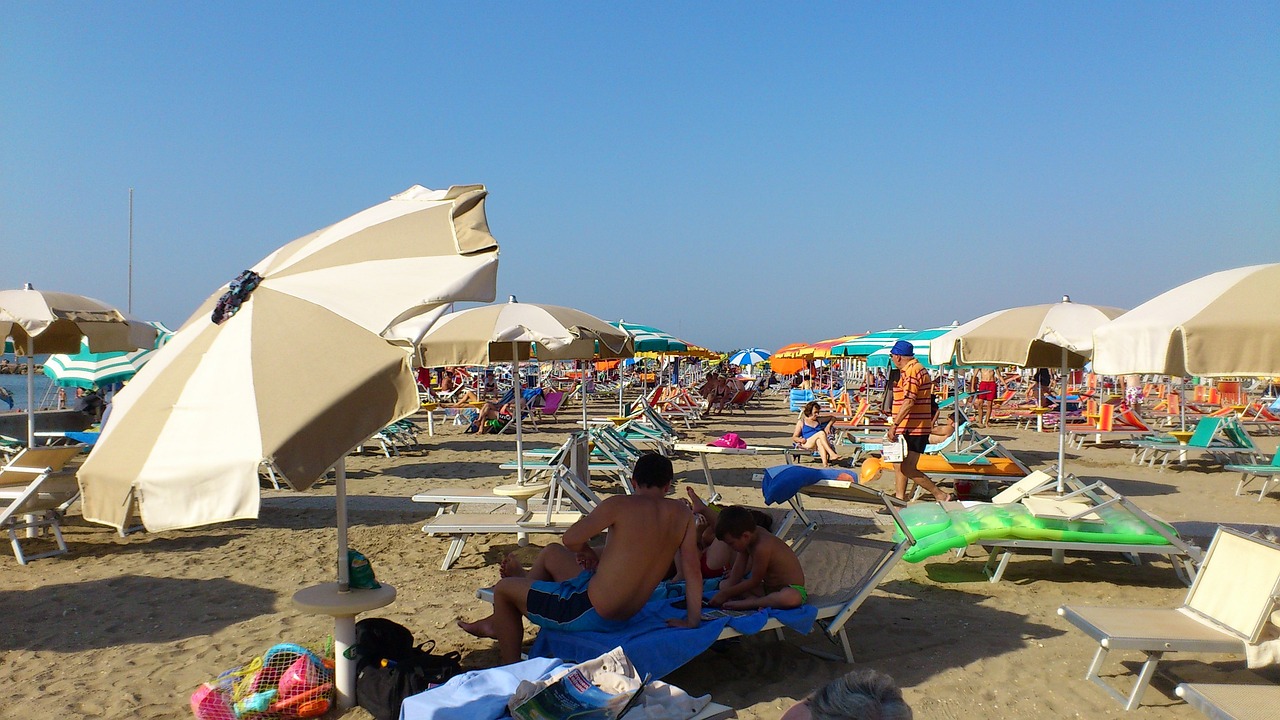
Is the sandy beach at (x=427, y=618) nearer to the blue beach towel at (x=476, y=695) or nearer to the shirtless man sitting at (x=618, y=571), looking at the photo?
the shirtless man sitting at (x=618, y=571)

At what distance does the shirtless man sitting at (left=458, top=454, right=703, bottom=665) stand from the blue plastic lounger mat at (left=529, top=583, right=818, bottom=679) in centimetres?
6

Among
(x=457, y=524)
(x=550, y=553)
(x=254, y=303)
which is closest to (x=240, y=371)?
(x=254, y=303)

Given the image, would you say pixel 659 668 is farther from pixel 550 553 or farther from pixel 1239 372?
pixel 1239 372

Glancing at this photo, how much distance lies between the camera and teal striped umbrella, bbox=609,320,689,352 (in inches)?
601

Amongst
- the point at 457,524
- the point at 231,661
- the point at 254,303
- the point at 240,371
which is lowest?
the point at 231,661

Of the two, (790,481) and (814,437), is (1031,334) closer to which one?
(790,481)

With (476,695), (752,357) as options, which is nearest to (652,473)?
(476,695)

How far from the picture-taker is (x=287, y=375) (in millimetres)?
2668

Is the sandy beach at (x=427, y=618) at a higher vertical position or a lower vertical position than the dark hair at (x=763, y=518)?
lower

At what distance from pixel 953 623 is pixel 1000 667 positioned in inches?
28.2

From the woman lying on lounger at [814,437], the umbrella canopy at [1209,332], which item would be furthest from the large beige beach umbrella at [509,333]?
the umbrella canopy at [1209,332]

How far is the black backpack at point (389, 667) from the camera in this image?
351 cm

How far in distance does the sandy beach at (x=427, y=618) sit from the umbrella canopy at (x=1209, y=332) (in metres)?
1.62

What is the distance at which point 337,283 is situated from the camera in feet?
10.2
